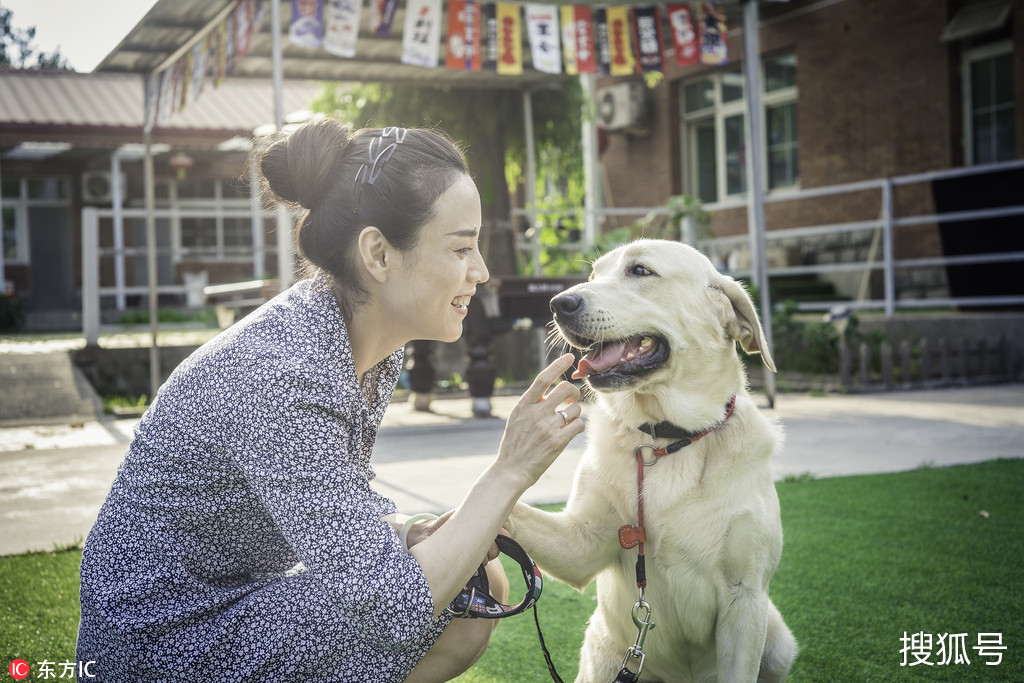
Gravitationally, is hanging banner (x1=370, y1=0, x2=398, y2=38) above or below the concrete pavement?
above

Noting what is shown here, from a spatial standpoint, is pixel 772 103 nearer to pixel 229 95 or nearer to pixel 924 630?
pixel 229 95

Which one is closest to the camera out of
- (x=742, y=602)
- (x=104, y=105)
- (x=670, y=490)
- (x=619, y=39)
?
(x=742, y=602)

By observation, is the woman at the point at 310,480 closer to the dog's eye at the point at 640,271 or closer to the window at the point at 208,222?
the dog's eye at the point at 640,271

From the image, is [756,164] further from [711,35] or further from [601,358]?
[601,358]

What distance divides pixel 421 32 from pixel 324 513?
5.66 metres

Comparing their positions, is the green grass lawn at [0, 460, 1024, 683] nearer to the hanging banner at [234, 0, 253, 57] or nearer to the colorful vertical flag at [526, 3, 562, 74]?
the hanging banner at [234, 0, 253, 57]

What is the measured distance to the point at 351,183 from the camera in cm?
187

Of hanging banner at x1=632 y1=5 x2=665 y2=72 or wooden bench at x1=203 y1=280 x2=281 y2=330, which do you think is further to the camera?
wooden bench at x1=203 y1=280 x2=281 y2=330

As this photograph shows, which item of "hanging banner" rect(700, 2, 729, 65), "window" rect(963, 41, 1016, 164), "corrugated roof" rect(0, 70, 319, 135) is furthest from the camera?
"corrugated roof" rect(0, 70, 319, 135)

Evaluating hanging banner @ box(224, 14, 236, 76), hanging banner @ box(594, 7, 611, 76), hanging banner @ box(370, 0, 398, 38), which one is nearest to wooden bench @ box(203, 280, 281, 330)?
hanging banner @ box(224, 14, 236, 76)

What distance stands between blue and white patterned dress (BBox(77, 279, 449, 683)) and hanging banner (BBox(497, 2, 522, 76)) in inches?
227

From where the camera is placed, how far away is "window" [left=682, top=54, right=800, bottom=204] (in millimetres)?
13297

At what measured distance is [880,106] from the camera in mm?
11594

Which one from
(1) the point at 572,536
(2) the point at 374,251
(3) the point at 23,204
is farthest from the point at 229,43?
(3) the point at 23,204
